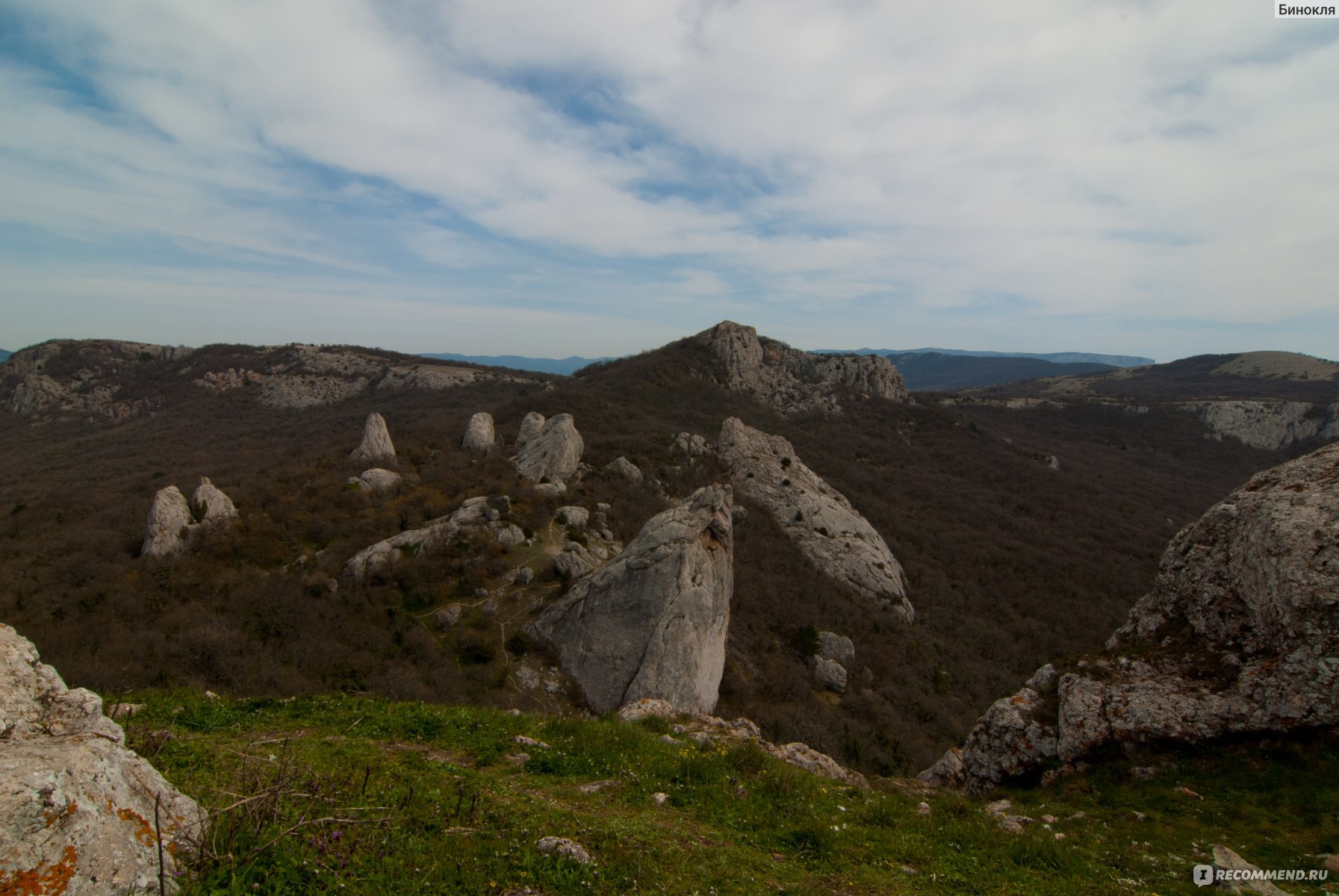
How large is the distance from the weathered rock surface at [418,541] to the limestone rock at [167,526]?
26.0 feet

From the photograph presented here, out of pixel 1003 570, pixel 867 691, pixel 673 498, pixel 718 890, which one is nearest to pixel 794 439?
pixel 1003 570

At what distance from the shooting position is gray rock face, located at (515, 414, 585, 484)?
119 feet

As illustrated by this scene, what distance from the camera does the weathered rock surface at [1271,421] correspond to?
324 feet

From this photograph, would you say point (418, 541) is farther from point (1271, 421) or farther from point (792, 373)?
point (1271, 421)

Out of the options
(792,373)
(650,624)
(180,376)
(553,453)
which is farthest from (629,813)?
(180,376)

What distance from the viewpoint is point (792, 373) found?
9350cm

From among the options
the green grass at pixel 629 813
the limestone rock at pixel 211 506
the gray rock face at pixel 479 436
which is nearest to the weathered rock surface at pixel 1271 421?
the gray rock face at pixel 479 436

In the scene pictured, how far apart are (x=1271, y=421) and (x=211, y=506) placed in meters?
151

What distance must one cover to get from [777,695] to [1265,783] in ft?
64.4

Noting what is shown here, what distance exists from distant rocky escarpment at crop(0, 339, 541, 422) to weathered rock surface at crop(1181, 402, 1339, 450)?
416ft

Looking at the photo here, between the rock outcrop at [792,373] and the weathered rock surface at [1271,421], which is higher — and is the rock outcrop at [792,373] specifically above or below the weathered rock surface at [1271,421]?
above

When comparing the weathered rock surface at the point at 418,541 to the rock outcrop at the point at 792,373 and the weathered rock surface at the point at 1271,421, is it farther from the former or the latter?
the weathered rock surface at the point at 1271,421

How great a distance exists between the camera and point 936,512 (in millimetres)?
57406

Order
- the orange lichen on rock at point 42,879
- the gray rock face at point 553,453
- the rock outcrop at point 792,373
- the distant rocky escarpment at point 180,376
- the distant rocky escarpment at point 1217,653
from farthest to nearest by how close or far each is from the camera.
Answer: the rock outcrop at point 792,373 → the distant rocky escarpment at point 180,376 → the gray rock face at point 553,453 → the distant rocky escarpment at point 1217,653 → the orange lichen on rock at point 42,879
